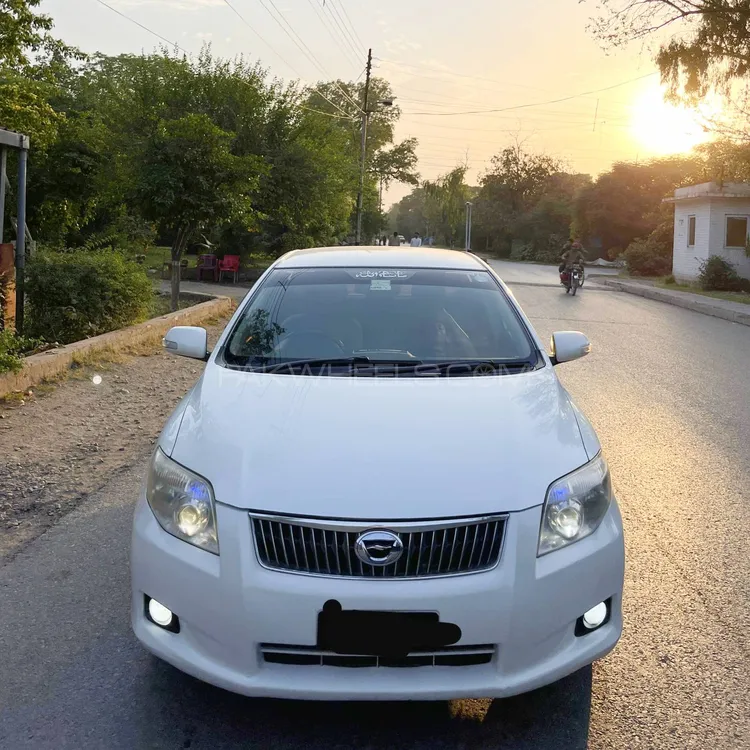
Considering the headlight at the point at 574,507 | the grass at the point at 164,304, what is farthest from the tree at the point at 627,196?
the headlight at the point at 574,507

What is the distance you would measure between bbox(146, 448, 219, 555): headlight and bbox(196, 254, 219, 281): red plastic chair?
75.8 ft

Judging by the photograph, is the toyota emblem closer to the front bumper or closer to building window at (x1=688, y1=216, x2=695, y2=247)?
the front bumper

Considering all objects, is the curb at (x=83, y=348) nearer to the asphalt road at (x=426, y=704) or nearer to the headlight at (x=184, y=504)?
the asphalt road at (x=426, y=704)

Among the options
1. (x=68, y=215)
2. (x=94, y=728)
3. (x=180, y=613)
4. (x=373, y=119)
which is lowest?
(x=94, y=728)

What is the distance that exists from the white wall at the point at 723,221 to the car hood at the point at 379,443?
29315 mm

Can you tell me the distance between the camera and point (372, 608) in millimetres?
2568

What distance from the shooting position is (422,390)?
353 cm

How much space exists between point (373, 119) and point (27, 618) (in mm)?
72573

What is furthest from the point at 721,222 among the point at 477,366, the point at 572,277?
the point at 477,366

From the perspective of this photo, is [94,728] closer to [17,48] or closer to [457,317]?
[457,317]

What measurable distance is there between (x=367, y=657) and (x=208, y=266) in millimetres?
24070

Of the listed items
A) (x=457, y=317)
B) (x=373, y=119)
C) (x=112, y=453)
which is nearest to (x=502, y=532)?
(x=457, y=317)

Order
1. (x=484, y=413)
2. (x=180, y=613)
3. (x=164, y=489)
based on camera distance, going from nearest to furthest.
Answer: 1. (x=180, y=613)
2. (x=164, y=489)
3. (x=484, y=413)

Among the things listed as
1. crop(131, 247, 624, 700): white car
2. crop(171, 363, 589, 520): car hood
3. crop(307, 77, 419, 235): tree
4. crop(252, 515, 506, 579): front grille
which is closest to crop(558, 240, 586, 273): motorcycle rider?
crop(171, 363, 589, 520): car hood
